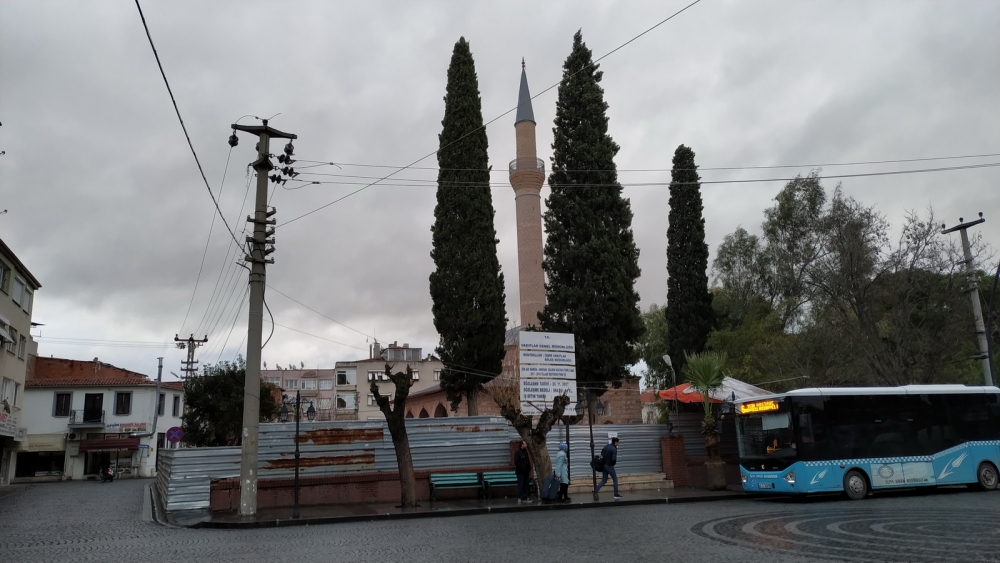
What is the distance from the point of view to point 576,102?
106 ft

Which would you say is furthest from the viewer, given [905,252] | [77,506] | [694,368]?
[905,252]

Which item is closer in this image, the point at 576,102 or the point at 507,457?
the point at 507,457

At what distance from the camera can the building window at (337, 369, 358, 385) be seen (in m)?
80.1

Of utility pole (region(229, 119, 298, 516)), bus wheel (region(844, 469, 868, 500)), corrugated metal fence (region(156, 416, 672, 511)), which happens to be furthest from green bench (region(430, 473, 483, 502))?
bus wheel (region(844, 469, 868, 500))

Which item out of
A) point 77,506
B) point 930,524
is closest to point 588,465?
point 930,524

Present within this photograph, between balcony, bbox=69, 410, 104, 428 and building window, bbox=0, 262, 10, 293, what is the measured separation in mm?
15492

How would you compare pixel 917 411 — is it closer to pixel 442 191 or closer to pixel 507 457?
pixel 507 457

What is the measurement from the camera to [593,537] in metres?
11.3

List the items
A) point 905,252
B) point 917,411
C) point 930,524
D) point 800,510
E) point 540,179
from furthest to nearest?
1. point 540,179
2. point 905,252
3. point 917,411
4. point 800,510
5. point 930,524

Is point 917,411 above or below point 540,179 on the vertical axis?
below

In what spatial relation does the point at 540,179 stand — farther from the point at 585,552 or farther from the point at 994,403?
the point at 585,552

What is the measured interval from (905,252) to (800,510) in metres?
16.0

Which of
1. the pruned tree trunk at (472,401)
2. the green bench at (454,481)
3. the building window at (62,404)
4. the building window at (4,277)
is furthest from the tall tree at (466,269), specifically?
the building window at (62,404)

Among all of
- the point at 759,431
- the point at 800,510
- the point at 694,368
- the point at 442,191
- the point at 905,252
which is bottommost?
the point at 800,510
